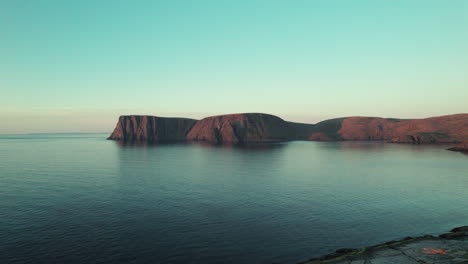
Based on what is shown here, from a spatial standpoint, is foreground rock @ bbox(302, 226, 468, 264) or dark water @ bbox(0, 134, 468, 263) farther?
dark water @ bbox(0, 134, 468, 263)

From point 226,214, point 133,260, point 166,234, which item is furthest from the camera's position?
point 226,214

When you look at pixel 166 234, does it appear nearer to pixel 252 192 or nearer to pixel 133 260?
pixel 133 260

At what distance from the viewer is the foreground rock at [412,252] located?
878 inches

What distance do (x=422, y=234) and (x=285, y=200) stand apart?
1893cm

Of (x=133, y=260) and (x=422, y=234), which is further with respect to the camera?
(x=422, y=234)

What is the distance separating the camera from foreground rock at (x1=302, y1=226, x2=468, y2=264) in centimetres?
2231

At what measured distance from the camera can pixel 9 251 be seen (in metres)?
25.0

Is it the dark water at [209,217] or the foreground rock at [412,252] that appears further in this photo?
the dark water at [209,217]

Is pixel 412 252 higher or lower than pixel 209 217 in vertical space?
higher

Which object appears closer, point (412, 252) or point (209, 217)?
point (412, 252)

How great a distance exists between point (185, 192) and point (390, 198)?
117 ft

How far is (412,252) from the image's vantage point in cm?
2391

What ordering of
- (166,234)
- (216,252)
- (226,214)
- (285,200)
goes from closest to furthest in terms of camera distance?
(216,252), (166,234), (226,214), (285,200)

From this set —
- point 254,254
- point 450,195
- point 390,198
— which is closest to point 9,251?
point 254,254
